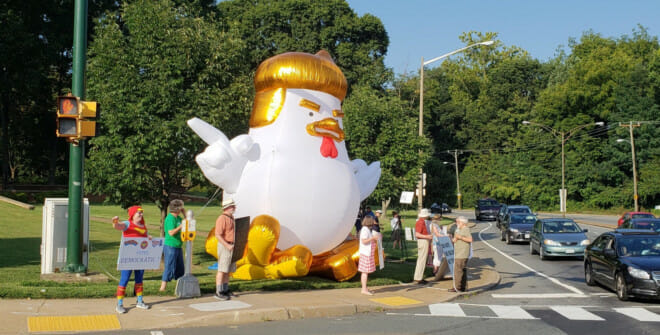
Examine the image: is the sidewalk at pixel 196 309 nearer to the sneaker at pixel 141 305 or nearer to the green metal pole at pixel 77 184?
the sneaker at pixel 141 305

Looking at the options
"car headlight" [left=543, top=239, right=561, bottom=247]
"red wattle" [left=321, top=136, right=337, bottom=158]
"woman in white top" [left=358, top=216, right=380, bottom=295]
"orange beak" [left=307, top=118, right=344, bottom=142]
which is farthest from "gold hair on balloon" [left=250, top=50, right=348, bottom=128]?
"car headlight" [left=543, top=239, right=561, bottom=247]

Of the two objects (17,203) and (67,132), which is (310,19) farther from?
(67,132)

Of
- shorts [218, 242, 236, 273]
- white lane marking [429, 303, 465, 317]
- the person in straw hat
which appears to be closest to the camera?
white lane marking [429, 303, 465, 317]

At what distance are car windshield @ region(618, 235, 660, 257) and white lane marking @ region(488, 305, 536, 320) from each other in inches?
126

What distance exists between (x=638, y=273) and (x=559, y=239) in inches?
335

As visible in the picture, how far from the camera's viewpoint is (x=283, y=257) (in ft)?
39.4

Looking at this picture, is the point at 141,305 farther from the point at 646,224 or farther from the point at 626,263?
the point at 646,224

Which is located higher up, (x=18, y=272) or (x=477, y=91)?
(x=477, y=91)

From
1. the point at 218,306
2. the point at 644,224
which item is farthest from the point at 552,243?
the point at 218,306

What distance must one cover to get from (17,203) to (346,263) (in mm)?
25822

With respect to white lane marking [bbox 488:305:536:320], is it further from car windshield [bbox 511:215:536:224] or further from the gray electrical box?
car windshield [bbox 511:215:536:224]

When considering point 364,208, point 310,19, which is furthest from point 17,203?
point 310,19

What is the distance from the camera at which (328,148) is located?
41.7 feet

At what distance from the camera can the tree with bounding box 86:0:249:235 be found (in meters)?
14.7
